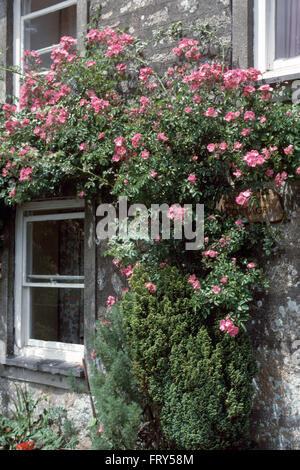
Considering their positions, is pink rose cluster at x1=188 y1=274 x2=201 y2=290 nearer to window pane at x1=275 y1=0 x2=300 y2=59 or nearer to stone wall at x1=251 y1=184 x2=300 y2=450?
stone wall at x1=251 y1=184 x2=300 y2=450

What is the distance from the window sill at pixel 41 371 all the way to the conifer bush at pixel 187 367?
1.34 m

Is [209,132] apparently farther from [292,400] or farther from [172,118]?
[292,400]

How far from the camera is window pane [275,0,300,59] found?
436 cm

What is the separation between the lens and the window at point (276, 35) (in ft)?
14.3

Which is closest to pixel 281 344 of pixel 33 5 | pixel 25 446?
pixel 25 446

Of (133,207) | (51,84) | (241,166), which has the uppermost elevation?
(51,84)

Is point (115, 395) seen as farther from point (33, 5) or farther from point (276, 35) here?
point (33, 5)

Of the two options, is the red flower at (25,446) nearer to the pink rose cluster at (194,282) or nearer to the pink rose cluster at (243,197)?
the pink rose cluster at (194,282)

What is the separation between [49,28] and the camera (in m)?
5.97

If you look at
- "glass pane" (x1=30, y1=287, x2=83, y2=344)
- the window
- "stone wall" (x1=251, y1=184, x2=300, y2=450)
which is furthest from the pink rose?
"glass pane" (x1=30, y1=287, x2=83, y2=344)

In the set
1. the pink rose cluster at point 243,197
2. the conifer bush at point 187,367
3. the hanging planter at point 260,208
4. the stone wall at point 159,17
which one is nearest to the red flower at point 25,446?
the conifer bush at point 187,367

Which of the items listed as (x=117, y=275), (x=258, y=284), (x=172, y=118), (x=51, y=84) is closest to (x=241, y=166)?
(x=172, y=118)
